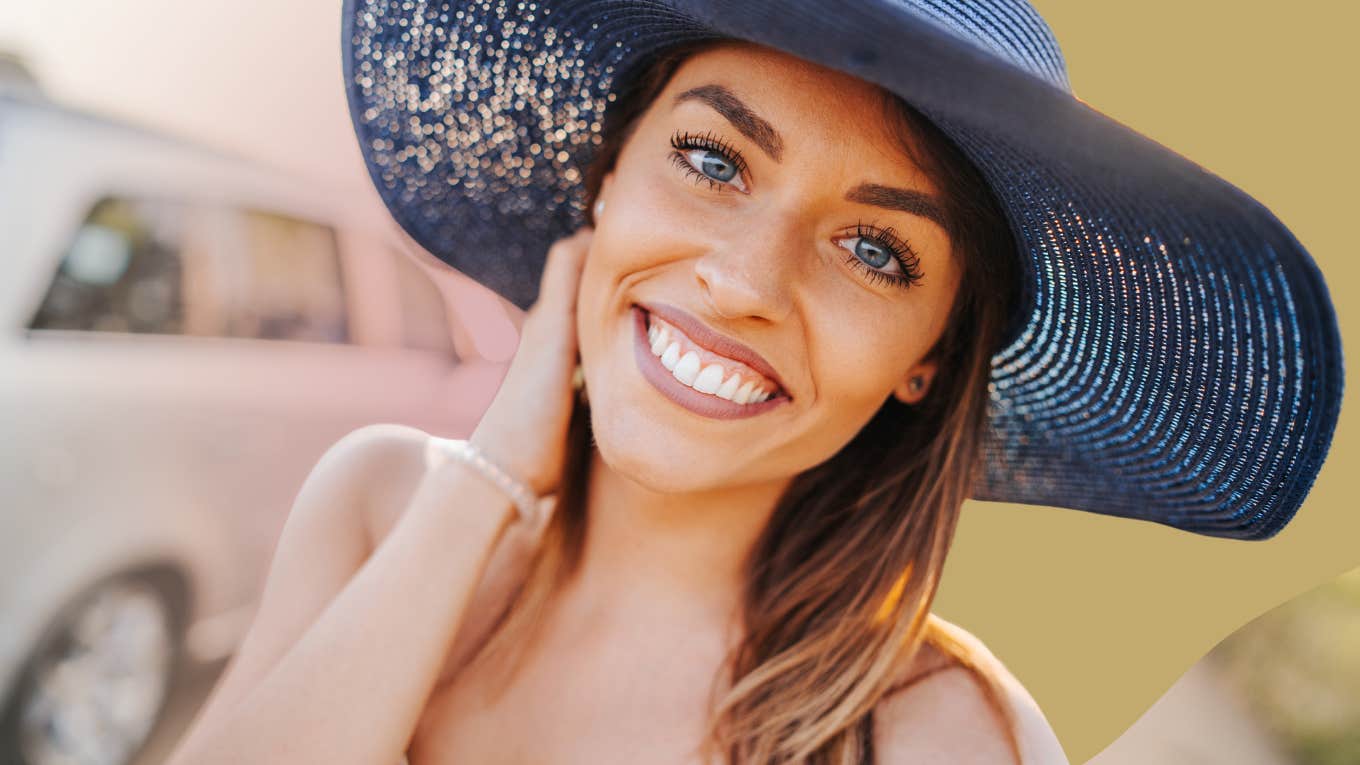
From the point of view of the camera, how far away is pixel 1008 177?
4.78ft

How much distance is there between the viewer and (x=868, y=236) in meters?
1.52

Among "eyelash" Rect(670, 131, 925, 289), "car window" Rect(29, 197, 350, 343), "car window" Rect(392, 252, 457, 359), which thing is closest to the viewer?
"eyelash" Rect(670, 131, 925, 289)

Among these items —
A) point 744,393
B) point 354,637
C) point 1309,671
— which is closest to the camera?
point 1309,671

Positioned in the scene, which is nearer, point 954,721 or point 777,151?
point 777,151

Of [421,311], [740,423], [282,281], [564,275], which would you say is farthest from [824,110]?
[421,311]

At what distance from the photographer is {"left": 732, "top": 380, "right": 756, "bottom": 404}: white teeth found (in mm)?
1540

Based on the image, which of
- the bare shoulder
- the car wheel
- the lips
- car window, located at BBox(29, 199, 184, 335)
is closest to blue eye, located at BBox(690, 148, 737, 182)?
the lips

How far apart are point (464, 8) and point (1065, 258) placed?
3.88ft

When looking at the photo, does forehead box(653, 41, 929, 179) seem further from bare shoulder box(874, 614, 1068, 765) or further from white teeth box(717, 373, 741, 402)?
bare shoulder box(874, 614, 1068, 765)

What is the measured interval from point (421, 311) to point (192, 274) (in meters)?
1.41

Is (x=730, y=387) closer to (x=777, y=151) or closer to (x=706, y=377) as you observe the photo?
(x=706, y=377)

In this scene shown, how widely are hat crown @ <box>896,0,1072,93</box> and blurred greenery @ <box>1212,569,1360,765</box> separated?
726mm

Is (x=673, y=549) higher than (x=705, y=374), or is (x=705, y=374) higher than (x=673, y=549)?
(x=705, y=374)

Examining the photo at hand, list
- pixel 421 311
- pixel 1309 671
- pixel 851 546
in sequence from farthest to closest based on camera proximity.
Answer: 1. pixel 421 311
2. pixel 851 546
3. pixel 1309 671
